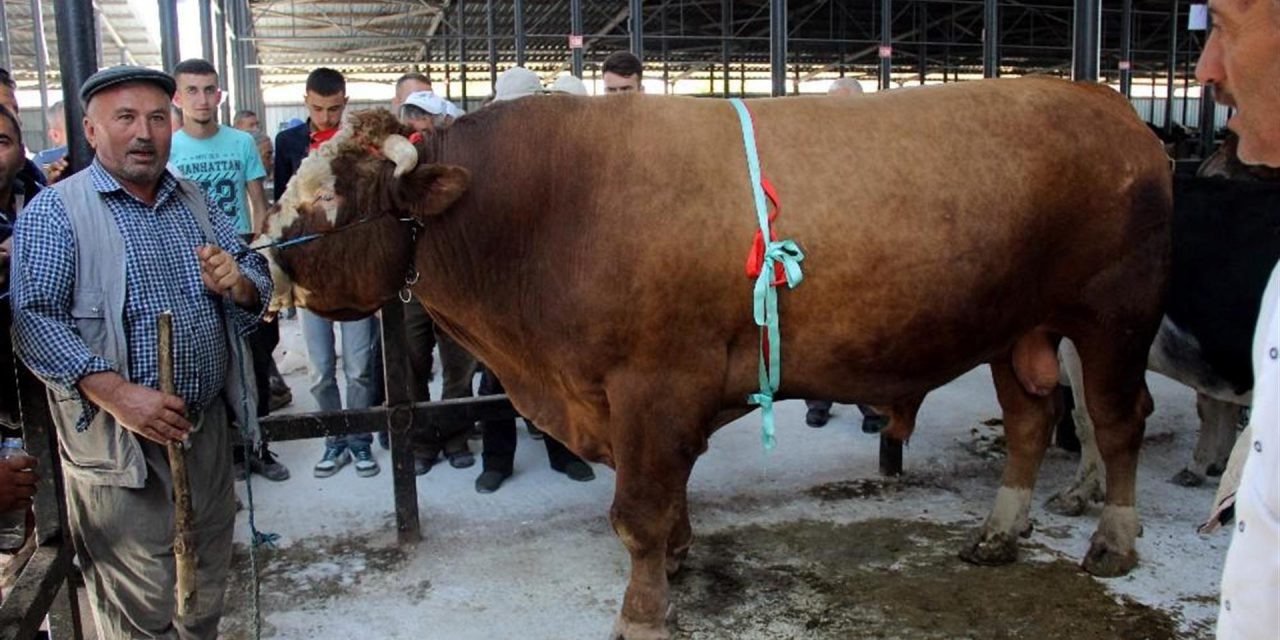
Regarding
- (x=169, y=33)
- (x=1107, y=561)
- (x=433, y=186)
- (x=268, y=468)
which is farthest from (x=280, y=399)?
(x=1107, y=561)

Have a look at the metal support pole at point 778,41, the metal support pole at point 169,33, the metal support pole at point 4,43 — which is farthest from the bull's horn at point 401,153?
the metal support pole at point 4,43

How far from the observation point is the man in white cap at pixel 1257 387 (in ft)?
4.43

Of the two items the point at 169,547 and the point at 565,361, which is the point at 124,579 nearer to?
the point at 169,547

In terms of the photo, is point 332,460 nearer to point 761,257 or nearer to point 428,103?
point 428,103

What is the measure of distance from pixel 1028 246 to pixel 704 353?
4.34 ft

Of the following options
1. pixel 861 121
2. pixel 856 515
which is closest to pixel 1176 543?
pixel 856 515

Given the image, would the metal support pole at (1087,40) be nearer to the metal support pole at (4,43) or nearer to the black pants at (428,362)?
the black pants at (428,362)

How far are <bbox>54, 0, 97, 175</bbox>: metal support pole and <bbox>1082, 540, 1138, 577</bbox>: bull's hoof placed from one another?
4119 millimetres

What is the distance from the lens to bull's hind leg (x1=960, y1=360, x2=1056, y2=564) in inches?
176

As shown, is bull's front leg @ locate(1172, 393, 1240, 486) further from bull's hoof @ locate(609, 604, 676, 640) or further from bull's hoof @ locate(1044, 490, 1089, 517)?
bull's hoof @ locate(609, 604, 676, 640)

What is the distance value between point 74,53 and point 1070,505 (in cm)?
457

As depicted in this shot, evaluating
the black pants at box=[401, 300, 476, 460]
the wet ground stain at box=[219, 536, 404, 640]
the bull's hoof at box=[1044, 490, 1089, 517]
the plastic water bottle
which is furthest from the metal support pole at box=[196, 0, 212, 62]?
the bull's hoof at box=[1044, 490, 1089, 517]

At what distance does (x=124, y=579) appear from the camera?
2869 millimetres

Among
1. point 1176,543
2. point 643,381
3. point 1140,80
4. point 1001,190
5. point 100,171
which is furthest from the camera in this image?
point 1140,80
